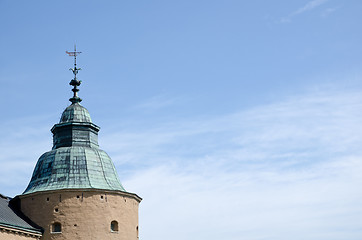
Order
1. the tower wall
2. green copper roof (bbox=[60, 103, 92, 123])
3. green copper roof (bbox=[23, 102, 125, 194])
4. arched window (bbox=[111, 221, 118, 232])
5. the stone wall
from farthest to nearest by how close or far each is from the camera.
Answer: green copper roof (bbox=[60, 103, 92, 123]) < green copper roof (bbox=[23, 102, 125, 194]) < arched window (bbox=[111, 221, 118, 232]) < the tower wall < the stone wall

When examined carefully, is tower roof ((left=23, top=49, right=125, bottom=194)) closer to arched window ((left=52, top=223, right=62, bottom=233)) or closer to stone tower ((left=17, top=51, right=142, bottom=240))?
stone tower ((left=17, top=51, right=142, bottom=240))

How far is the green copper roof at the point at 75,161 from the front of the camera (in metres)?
44.3

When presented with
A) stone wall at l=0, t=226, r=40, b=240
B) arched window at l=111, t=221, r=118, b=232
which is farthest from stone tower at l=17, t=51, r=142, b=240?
stone wall at l=0, t=226, r=40, b=240

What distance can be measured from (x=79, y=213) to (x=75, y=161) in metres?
4.52

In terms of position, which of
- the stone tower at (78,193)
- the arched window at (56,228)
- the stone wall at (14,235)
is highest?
the stone tower at (78,193)

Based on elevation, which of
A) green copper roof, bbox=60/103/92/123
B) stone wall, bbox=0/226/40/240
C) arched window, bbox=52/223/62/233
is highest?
green copper roof, bbox=60/103/92/123

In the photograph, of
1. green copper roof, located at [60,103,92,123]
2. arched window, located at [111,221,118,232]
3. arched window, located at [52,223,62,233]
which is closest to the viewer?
arched window, located at [52,223,62,233]

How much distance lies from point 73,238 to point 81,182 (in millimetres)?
4231

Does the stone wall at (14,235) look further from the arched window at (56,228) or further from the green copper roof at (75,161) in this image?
the green copper roof at (75,161)

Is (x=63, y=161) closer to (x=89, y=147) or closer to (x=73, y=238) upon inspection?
(x=89, y=147)

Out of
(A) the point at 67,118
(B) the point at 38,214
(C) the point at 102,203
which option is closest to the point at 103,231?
(C) the point at 102,203

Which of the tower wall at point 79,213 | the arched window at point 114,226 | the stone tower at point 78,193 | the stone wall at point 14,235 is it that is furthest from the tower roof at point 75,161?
the stone wall at point 14,235

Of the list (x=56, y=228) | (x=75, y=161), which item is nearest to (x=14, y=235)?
(x=56, y=228)

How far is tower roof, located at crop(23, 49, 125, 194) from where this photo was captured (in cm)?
4428
